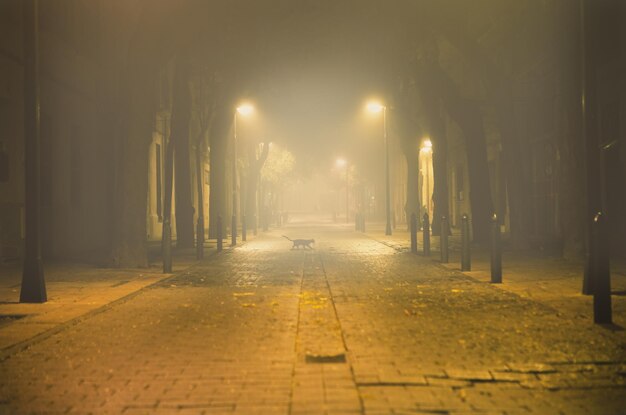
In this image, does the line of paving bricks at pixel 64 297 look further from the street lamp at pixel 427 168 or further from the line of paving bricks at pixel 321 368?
A: the street lamp at pixel 427 168

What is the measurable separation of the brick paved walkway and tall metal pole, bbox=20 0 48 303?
1416mm

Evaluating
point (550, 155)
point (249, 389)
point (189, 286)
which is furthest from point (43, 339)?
point (550, 155)

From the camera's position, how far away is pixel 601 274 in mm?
8609

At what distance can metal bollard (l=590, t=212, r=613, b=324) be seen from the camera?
853 centimetres

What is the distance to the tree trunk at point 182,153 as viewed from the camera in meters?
25.2

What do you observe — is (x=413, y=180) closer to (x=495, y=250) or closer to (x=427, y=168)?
(x=427, y=168)

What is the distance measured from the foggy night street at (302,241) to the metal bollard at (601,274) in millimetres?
24

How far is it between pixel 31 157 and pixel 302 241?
576 inches

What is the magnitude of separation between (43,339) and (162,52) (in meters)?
11.3

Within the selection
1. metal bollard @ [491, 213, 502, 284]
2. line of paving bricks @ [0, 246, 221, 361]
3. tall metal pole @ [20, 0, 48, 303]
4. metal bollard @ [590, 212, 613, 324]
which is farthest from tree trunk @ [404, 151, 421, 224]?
metal bollard @ [590, 212, 613, 324]

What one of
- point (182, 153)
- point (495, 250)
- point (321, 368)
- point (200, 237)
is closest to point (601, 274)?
point (321, 368)

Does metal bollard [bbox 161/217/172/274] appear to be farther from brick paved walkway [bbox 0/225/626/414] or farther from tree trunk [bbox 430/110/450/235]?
tree trunk [bbox 430/110/450/235]

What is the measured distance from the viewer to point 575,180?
54.0ft

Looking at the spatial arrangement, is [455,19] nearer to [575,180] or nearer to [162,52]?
[575,180]
